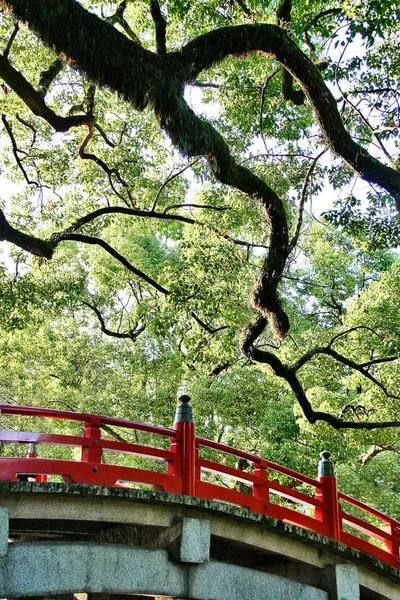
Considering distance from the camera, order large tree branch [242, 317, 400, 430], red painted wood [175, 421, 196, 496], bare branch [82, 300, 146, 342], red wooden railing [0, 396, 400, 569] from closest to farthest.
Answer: red wooden railing [0, 396, 400, 569], red painted wood [175, 421, 196, 496], large tree branch [242, 317, 400, 430], bare branch [82, 300, 146, 342]

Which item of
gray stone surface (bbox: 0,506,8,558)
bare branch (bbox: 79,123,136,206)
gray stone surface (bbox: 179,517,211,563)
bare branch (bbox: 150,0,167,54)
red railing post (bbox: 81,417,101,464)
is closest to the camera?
gray stone surface (bbox: 0,506,8,558)

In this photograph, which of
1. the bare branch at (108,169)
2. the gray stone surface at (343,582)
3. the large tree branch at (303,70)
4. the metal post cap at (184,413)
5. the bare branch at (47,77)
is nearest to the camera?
the metal post cap at (184,413)

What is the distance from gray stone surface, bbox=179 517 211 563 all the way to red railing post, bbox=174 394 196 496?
316 millimetres

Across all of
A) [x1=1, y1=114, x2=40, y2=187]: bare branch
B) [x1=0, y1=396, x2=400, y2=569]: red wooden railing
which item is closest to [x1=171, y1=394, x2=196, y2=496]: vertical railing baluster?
[x1=0, y1=396, x2=400, y2=569]: red wooden railing

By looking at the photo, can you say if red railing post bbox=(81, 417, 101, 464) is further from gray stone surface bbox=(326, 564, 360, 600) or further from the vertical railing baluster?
gray stone surface bbox=(326, 564, 360, 600)

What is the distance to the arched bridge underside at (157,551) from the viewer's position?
6098mm

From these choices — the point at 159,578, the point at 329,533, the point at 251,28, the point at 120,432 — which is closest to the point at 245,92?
the point at 251,28

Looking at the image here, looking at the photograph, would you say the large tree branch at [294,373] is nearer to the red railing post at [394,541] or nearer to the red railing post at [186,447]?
the red railing post at [394,541]

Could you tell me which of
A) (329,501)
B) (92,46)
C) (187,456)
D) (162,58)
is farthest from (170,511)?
(162,58)

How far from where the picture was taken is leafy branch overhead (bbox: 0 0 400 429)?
7566 millimetres

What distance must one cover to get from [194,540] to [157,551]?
39 cm

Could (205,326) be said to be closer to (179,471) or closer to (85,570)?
(179,471)

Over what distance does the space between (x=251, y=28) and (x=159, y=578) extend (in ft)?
21.3

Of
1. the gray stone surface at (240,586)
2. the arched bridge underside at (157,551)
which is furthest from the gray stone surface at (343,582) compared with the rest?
the gray stone surface at (240,586)
